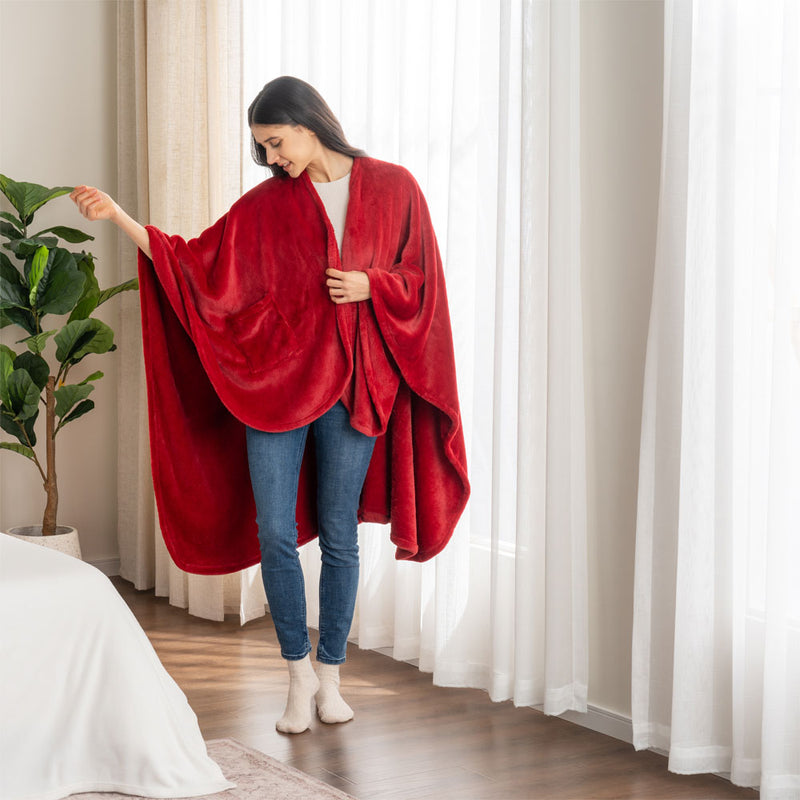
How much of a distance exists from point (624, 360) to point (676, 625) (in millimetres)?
575

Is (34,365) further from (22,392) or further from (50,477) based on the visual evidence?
(50,477)

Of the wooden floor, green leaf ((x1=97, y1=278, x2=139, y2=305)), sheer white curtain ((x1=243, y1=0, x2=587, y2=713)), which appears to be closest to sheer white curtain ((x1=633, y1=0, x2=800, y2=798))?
the wooden floor

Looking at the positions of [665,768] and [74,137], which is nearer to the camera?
[665,768]

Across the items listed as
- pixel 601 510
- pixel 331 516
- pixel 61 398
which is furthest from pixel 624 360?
pixel 61 398

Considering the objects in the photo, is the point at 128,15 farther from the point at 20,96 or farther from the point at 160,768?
the point at 160,768

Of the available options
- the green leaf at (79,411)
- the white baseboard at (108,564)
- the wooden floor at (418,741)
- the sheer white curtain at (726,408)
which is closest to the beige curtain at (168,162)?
the white baseboard at (108,564)

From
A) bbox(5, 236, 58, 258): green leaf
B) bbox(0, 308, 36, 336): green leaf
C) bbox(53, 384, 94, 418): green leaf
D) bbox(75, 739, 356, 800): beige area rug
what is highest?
bbox(5, 236, 58, 258): green leaf

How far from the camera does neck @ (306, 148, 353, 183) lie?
2268 mm

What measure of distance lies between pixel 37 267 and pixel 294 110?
1.45 metres

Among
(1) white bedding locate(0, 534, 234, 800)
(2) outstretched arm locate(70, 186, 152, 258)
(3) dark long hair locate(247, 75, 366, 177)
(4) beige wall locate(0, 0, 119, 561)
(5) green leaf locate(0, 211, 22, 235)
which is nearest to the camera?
(1) white bedding locate(0, 534, 234, 800)

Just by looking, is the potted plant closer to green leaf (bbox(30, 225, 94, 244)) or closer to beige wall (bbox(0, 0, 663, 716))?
green leaf (bbox(30, 225, 94, 244))

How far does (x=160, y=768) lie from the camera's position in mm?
1691

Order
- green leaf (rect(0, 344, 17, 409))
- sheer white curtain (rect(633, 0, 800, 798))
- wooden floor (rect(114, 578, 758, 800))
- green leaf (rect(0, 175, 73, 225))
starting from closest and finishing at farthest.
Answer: sheer white curtain (rect(633, 0, 800, 798))
wooden floor (rect(114, 578, 758, 800))
green leaf (rect(0, 344, 17, 409))
green leaf (rect(0, 175, 73, 225))

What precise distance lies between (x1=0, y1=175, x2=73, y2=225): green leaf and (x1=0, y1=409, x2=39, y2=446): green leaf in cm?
66
